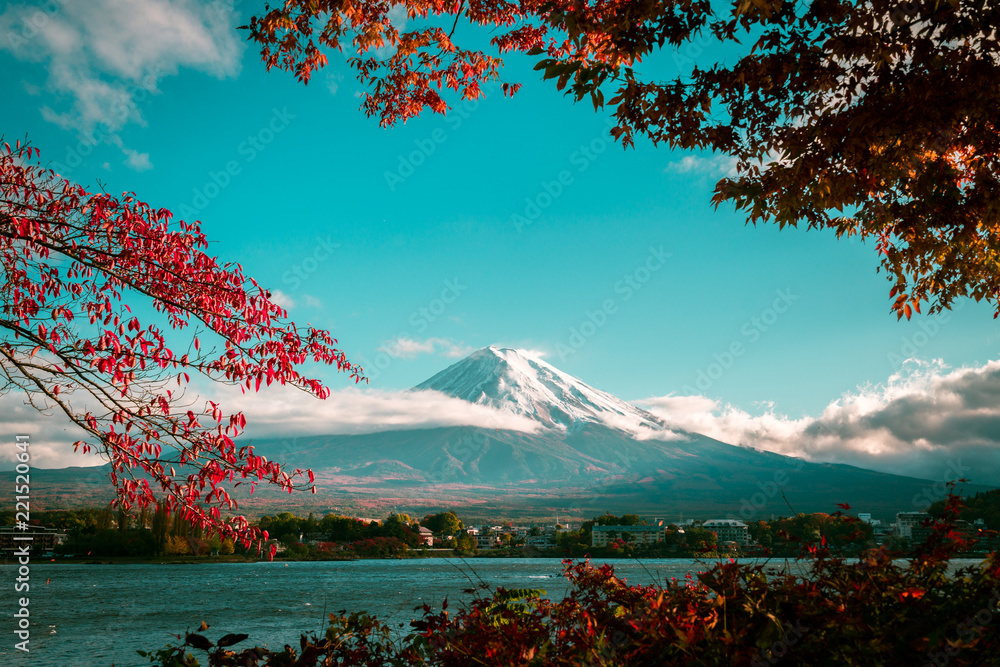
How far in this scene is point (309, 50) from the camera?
21.5 feet

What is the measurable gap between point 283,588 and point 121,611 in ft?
75.9

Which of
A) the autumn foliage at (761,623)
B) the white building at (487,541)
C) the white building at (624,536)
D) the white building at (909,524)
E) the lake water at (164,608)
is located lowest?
the white building at (487,541)

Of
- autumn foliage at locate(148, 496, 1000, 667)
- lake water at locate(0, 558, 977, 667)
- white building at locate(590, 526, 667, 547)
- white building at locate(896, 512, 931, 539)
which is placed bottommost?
lake water at locate(0, 558, 977, 667)

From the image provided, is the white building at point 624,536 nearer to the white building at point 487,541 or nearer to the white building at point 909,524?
the white building at point 909,524

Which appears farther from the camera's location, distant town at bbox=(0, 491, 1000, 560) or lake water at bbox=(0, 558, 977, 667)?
lake water at bbox=(0, 558, 977, 667)

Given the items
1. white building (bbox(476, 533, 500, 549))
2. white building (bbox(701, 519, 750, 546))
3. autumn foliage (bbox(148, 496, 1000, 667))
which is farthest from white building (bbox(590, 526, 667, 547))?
white building (bbox(476, 533, 500, 549))

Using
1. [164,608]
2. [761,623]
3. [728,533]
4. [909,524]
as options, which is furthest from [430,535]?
[761,623]

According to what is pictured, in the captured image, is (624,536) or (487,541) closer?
(624,536)

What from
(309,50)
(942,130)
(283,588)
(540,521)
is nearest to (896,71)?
(942,130)

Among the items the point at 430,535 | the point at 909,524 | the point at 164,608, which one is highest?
the point at 909,524

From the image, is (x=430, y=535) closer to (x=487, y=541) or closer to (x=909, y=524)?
(x=487, y=541)

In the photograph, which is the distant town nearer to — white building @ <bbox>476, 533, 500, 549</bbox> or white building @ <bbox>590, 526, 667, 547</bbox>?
white building @ <bbox>476, 533, 500, 549</bbox>

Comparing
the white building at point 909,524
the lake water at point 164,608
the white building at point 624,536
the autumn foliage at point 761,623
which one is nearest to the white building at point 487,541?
the lake water at point 164,608

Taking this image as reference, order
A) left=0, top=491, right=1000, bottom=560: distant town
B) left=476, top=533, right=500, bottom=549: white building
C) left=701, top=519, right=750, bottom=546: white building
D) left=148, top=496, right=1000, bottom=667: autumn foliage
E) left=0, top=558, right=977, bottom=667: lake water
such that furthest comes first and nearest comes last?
left=476, top=533, right=500, bottom=549: white building
left=0, top=558, right=977, bottom=667: lake water
left=701, top=519, right=750, bottom=546: white building
left=0, top=491, right=1000, bottom=560: distant town
left=148, top=496, right=1000, bottom=667: autumn foliage
